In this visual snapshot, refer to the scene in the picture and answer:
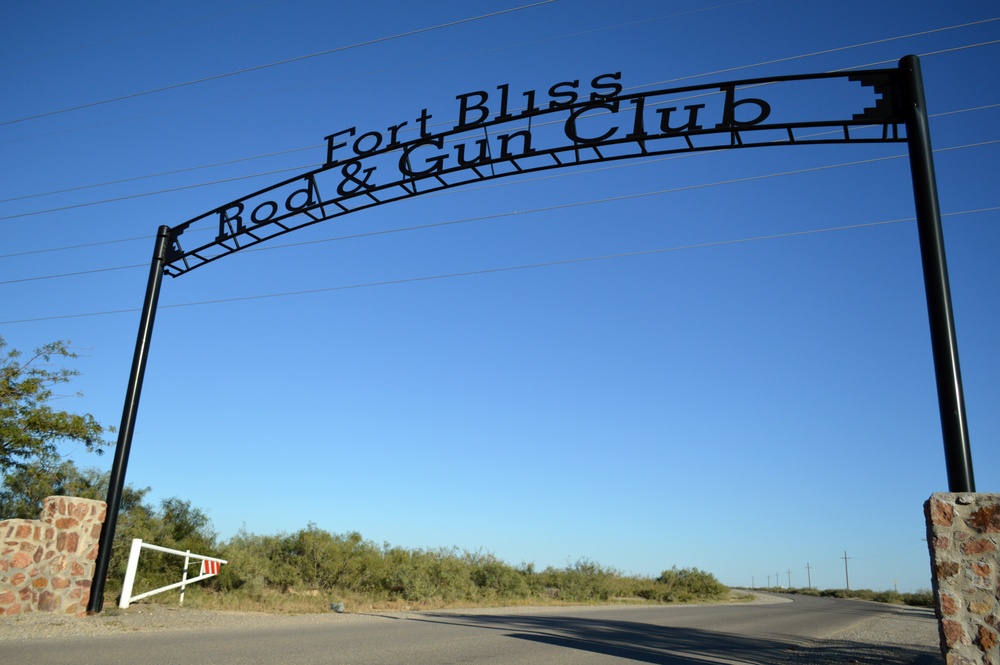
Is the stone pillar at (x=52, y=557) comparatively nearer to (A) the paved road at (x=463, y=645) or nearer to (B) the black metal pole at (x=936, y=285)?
(A) the paved road at (x=463, y=645)

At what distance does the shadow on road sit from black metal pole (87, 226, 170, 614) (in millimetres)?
5674

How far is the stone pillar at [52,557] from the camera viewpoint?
441 inches

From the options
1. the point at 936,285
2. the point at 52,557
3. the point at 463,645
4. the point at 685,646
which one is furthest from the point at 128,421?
the point at 936,285

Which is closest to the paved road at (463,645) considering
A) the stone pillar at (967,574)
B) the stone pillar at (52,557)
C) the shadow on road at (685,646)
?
the shadow on road at (685,646)

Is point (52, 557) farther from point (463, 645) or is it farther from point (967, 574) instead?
point (967, 574)

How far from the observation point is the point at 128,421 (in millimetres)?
13117

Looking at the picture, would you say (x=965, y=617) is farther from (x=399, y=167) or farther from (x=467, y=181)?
(x=399, y=167)

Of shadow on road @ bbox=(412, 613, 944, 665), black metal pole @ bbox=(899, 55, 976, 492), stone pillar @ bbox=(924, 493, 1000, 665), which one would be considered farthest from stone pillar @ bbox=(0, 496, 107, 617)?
black metal pole @ bbox=(899, 55, 976, 492)

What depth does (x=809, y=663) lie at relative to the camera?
375 inches

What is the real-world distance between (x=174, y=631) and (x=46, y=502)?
3.63m

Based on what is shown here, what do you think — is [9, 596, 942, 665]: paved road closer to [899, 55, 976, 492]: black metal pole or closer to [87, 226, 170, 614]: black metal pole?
[87, 226, 170, 614]: black metal pole

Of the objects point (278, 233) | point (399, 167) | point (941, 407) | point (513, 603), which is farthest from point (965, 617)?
point (513, 603)

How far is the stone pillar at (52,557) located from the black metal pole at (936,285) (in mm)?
12327

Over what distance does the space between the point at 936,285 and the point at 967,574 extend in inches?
118
